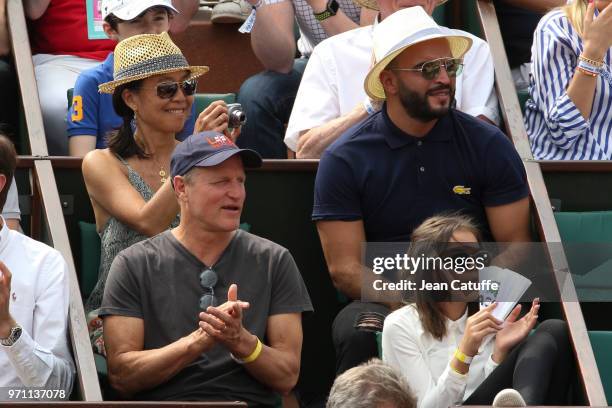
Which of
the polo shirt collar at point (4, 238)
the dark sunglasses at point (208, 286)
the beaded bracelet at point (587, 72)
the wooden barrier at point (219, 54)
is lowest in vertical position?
the wooden barrier at point (219, 54)

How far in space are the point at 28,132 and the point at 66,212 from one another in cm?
47

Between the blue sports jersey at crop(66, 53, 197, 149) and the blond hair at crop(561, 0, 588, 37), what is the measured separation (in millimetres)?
1734

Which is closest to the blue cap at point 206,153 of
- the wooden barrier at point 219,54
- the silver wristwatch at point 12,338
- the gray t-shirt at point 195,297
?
the gray t-shirt at point 195,297

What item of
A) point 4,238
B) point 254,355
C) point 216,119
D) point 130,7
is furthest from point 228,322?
point 130,7

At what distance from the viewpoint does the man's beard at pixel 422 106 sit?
563cm

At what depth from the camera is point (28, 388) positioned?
15.4 ft

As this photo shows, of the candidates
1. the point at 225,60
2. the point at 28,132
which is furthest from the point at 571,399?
the point at 225,60

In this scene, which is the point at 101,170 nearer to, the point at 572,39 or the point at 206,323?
the point at 206,323

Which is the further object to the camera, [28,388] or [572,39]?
[572,39]

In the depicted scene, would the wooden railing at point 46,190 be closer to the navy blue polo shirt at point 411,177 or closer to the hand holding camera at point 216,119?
the hand holding camera at point 216,119

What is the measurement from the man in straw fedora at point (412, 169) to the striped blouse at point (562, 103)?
1.79 ft

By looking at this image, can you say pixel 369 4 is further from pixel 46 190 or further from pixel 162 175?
pixel 46 190

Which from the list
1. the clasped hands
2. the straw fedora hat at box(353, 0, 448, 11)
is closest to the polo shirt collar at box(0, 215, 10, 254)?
the clasped hands

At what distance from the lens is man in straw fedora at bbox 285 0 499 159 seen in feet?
20.8
